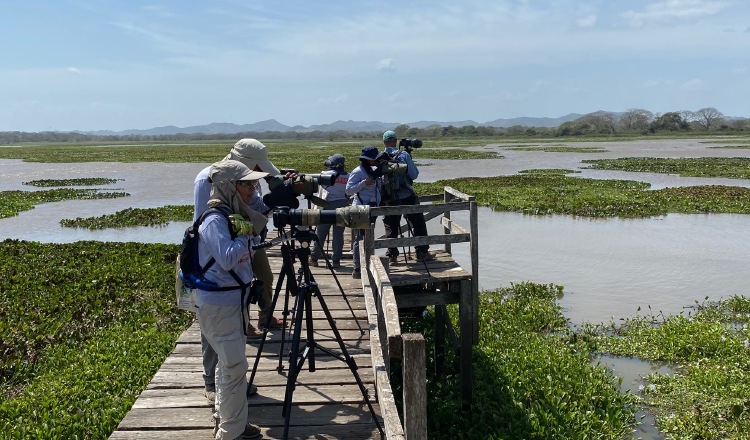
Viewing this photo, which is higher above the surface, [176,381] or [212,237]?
[212,237]

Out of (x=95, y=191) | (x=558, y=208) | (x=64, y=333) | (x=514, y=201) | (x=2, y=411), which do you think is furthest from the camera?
(x=95, y=191)

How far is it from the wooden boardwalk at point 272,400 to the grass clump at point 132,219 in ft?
51.6

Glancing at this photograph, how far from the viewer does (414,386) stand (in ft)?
10.7

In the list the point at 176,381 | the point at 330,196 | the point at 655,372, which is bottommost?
the point at 655,372

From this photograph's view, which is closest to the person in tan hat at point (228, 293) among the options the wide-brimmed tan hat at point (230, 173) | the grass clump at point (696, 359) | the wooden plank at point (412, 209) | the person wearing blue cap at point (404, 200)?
the wide-brimmed tan hat at point (230, 173)

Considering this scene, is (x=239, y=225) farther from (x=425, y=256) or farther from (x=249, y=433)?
(x=425, y=256)

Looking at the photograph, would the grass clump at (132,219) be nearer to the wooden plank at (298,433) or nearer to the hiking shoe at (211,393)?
the hiking shoe at (211,393)

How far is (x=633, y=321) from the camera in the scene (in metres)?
9.96

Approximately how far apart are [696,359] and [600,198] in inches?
684

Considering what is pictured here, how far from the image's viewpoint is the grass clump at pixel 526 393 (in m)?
6.43

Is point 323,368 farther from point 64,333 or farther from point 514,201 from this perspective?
point 514,201

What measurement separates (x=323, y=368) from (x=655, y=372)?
4.88 meters

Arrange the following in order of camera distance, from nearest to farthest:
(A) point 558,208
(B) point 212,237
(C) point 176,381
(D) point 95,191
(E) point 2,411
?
(B) point 212,237
(C) point 176,381
(E) point 2,411
(A) point 558,208
(D) point 95,191

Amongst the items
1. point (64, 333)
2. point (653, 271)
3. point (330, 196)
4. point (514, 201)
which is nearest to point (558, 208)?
point (514, 201)
